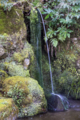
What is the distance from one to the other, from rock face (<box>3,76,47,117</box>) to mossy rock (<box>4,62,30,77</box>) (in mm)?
745

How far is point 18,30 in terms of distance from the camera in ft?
20.0

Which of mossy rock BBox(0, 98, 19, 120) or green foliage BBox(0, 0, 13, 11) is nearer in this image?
mossy rock BBox(0, 98, 19, 120)

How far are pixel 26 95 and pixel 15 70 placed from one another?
1.40m

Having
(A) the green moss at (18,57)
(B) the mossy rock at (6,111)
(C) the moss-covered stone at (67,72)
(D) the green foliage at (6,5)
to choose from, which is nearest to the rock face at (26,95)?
(B) the mossy rock at (6,111)

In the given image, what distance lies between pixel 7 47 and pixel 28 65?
1239mm

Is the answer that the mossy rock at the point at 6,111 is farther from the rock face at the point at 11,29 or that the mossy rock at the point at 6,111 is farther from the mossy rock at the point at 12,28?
the mossy rock at the point at 12,28

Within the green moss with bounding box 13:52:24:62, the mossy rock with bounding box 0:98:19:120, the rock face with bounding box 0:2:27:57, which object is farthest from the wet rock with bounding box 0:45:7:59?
the mossy rock with bounding box 0:98:19:120

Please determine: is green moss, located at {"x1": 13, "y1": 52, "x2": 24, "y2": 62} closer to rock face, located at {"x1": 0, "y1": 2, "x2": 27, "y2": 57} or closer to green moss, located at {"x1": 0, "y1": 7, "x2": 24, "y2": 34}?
rock face, located at {"x1": 0, "y1": 2, "x2": 27, "y2": 57}

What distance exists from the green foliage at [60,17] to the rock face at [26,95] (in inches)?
124

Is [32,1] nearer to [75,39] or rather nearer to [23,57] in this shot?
[75,39]

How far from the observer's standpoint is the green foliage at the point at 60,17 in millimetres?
6885

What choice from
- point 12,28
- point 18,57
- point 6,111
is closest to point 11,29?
point 12,28

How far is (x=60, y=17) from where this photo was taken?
7395 mm

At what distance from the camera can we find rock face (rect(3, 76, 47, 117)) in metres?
4.21
